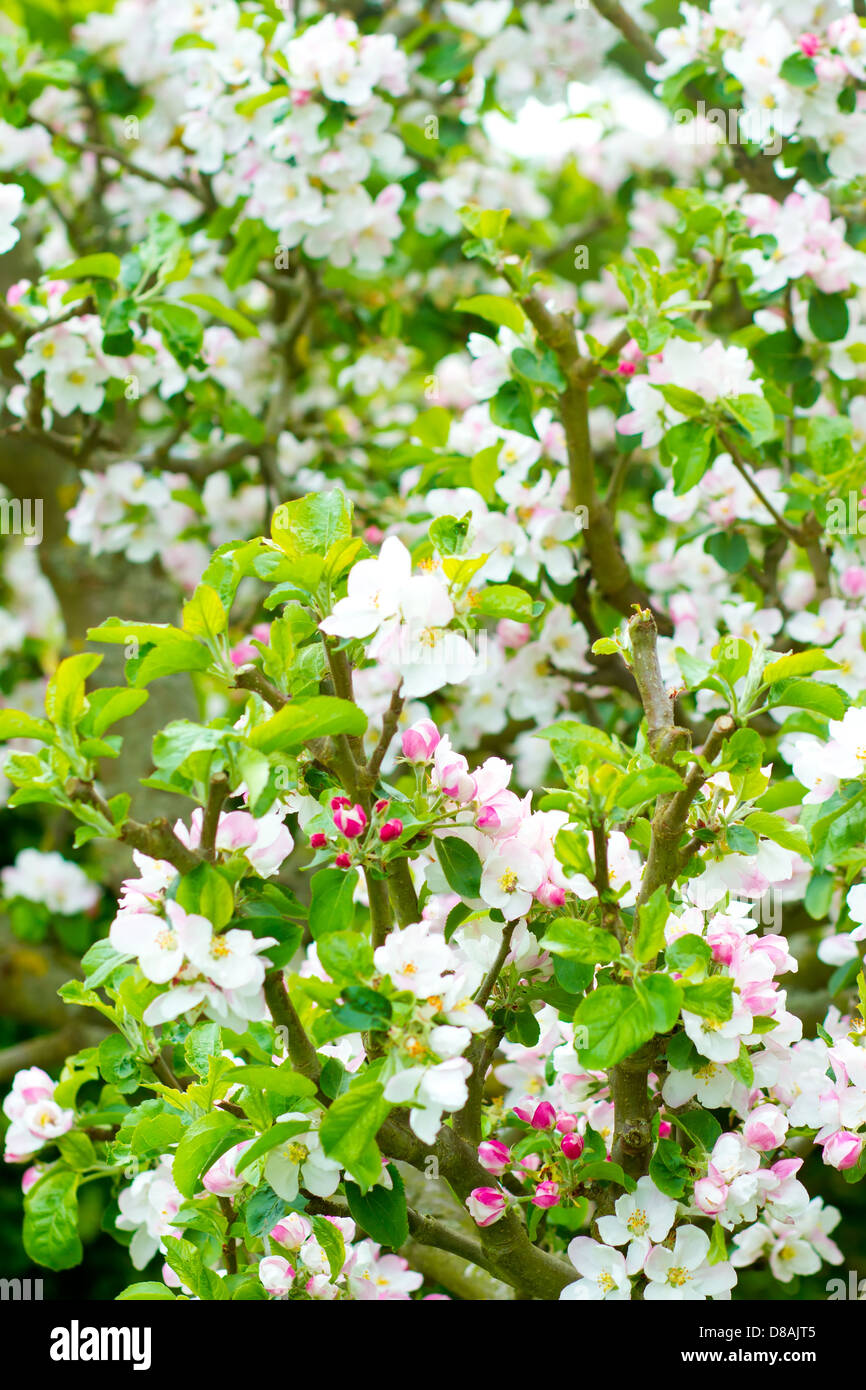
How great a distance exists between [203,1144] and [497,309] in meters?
1.18

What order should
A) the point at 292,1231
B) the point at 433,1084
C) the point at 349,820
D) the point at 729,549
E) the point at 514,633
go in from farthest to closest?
the point at 514,633
the point at 729,549
the point at 292,1231
the point at 349,820
the point at 433,1084

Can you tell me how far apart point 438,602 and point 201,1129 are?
0.48 metres

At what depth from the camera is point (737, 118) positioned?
242 centimetres

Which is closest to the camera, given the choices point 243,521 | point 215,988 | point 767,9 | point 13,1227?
point 215,988

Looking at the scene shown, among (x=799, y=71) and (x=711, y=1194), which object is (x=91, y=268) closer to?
(x=799, y=71)

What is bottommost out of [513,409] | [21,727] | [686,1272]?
[686,1272]

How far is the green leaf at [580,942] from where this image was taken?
1.04m

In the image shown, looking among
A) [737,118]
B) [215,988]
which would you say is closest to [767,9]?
[737,118]

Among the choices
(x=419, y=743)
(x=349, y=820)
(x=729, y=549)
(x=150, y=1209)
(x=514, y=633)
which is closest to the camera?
(x=349, y=820)

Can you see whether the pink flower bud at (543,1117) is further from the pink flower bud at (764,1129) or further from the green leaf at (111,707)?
the green leaf at (111,707)

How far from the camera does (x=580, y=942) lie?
1050 mm

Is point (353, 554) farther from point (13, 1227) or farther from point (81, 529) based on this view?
point (13, 1227)

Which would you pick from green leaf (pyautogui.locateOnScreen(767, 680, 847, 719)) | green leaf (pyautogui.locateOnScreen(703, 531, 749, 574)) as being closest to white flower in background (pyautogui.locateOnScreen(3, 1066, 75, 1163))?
green leaf (pyautogui.locateOnScreen(767, 680, 847, 719))

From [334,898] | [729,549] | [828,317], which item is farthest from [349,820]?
[828,317]
